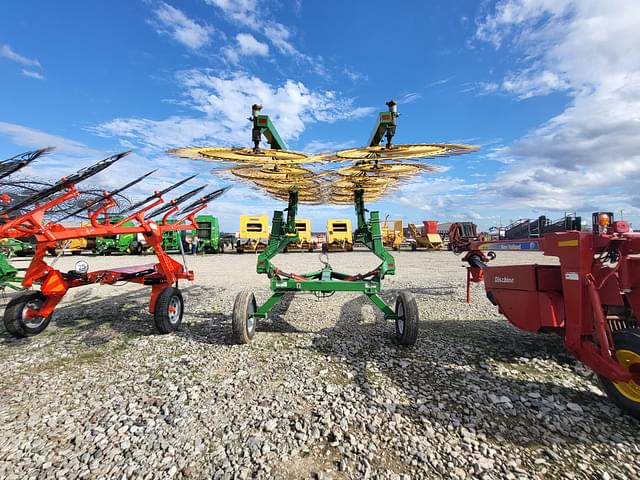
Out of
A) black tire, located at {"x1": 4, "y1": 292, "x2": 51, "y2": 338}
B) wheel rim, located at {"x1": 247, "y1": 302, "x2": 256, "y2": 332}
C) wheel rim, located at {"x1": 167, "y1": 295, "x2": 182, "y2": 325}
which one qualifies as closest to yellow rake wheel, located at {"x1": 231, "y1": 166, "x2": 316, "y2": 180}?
wheel rim, located at {"x1": 247, "y1": 302, "x2": 256, "y2": 332}

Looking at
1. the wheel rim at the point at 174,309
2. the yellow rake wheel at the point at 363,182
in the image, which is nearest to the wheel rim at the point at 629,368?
the yellow rake wheel at the point at 363,182

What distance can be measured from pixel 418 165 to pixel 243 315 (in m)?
4.06

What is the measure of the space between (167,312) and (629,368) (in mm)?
6449

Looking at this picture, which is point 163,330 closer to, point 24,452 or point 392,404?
point 24,452

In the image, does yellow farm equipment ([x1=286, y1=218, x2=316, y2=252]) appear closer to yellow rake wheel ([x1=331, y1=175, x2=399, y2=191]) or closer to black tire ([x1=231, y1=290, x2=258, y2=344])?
yellow rake wheel ([x1=331, y1=175, x2=399, y2=191])

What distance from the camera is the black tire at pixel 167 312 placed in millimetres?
5848

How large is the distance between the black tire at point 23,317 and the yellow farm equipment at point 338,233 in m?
25.0

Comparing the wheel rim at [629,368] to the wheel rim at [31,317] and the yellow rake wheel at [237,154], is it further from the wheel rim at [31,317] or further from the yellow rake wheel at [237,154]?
the wheel rim at [31,317]

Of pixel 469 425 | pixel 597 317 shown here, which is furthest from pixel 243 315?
pixel 597 317

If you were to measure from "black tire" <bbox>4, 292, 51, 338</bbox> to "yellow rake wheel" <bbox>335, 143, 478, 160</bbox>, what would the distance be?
6016 millimetres

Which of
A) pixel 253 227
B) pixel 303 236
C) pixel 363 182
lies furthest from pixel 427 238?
pixel 363 182

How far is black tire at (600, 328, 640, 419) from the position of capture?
9.73ft

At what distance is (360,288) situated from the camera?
17.6ft

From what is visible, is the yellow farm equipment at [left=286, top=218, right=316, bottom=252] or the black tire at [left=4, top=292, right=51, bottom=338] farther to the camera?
the yellow farm equipment at [left=286, top=218, right=316, bottom=252]
